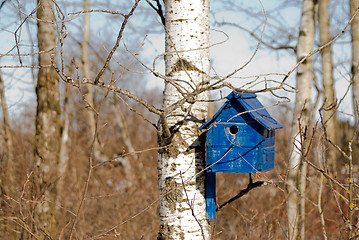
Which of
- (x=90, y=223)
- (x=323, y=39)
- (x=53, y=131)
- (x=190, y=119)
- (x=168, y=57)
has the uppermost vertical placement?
(x=323, y=39)

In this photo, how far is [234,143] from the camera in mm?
3094

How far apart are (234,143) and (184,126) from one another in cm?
45

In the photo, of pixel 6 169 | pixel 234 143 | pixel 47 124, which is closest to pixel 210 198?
pixel 234 143

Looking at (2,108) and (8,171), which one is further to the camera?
(2,108)

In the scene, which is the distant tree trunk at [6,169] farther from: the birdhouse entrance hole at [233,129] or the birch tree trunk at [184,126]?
the birdhouse entrance hole at [233,129]

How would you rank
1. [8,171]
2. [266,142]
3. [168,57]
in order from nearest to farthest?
1. [168,57]
2. [266,142]
3. [8,171]

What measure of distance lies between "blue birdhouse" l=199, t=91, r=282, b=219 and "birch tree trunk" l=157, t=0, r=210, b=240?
0.28 feet

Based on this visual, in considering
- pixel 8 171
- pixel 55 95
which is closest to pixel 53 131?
pixel 55 95

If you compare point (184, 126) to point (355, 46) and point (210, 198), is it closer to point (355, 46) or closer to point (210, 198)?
point (210, 198)

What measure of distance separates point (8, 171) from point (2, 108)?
169cm

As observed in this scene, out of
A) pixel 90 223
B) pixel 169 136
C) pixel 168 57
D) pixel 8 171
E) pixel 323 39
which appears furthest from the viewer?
pixel 323 39

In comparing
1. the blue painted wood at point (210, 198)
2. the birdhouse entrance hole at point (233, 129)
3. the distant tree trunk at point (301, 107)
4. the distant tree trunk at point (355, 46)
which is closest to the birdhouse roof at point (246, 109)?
the birdhouse entrance hole at point (233, 129)

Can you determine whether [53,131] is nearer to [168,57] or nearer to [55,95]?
[55,95]

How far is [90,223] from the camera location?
791 centimetres
